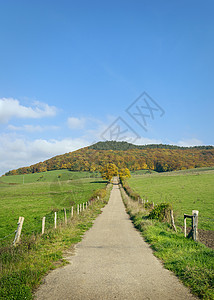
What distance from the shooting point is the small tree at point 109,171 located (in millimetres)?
84312

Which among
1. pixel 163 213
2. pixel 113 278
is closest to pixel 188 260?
pixel 113 278

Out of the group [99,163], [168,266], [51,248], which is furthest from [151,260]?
[99,163]

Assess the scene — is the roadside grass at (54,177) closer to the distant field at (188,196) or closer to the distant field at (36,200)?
the distant field at (36,200)

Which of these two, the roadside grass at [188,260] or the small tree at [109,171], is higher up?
the small tree at [109,171]

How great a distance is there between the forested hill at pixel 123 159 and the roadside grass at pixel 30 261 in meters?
75.8

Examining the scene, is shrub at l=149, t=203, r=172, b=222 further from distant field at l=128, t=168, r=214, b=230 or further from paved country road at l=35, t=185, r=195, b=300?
paved country road at l=35, t=185, r=195, b=300

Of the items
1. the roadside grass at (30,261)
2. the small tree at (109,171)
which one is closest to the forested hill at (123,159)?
the small tree at (109,171)

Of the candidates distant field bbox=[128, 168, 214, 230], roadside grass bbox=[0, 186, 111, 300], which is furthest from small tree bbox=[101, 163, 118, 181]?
roadside grass bbox=[0, 186, 111, 300]

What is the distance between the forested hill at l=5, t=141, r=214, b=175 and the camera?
3501 inches

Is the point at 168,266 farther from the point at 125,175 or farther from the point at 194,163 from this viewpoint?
the point at 194,163

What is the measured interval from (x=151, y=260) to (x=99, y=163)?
264ft

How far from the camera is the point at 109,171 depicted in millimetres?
84875

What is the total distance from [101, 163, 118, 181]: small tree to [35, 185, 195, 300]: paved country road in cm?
7538

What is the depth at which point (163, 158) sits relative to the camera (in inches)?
4242
